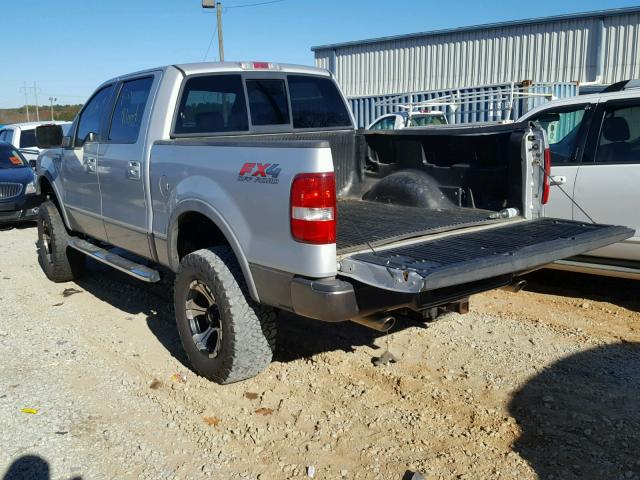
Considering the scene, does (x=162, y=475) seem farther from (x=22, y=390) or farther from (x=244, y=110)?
(x=244, y=110)

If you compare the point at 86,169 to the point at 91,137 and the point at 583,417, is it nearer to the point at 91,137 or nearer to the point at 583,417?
the point at 91,137

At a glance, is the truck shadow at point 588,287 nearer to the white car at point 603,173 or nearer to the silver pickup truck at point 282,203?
the white car at point 603,173

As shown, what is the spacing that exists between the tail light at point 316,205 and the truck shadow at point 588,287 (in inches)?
143

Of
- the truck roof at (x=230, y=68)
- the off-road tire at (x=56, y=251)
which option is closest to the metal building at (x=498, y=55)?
the truck roof at (x=230, y=68)

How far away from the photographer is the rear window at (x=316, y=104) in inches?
217

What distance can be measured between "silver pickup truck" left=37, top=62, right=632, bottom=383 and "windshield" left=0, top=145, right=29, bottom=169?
5911 millimetres

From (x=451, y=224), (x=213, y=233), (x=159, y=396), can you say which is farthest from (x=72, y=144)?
(x=451, y=224)

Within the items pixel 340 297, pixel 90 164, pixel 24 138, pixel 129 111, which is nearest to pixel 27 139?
pixel 24 138

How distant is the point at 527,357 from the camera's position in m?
4.60

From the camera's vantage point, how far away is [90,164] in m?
5.68

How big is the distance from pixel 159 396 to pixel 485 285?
2.21 m

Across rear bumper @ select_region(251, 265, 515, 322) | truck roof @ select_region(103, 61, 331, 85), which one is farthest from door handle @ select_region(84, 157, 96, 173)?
rear bumper @ select_region(251, 265, 515, 322)

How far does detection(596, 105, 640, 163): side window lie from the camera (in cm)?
555

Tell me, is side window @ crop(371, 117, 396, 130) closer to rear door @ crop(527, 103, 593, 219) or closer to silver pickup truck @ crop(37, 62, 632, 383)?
rear door @ crop(527, 103, 593, 219)
